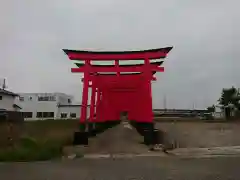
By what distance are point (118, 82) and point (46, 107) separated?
43.0 meters

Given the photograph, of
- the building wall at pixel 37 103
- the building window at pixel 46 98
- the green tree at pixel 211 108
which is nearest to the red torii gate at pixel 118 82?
the building wall at pixel 37 103

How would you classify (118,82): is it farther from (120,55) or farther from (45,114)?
(45,114)

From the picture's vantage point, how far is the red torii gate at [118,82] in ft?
64.2

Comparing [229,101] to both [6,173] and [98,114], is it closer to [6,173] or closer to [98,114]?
[98,114]

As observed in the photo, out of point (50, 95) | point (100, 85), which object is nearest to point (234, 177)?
point (100, 85)

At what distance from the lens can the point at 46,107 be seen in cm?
6400

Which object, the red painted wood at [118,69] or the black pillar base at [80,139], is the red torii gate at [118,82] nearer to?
the red painted wood at [118,69]

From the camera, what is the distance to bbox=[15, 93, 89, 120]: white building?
6253 cm

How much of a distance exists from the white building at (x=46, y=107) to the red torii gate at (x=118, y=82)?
3258 centimetres

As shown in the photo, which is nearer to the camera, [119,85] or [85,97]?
[85,97]

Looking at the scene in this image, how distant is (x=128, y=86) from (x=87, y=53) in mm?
6000

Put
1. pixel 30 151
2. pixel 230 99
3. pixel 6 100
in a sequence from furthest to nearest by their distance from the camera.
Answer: pixel 230 99
pixel 6 100
pixel 30 151

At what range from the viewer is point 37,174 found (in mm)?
7809

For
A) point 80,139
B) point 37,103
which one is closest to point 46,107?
point 37,103
